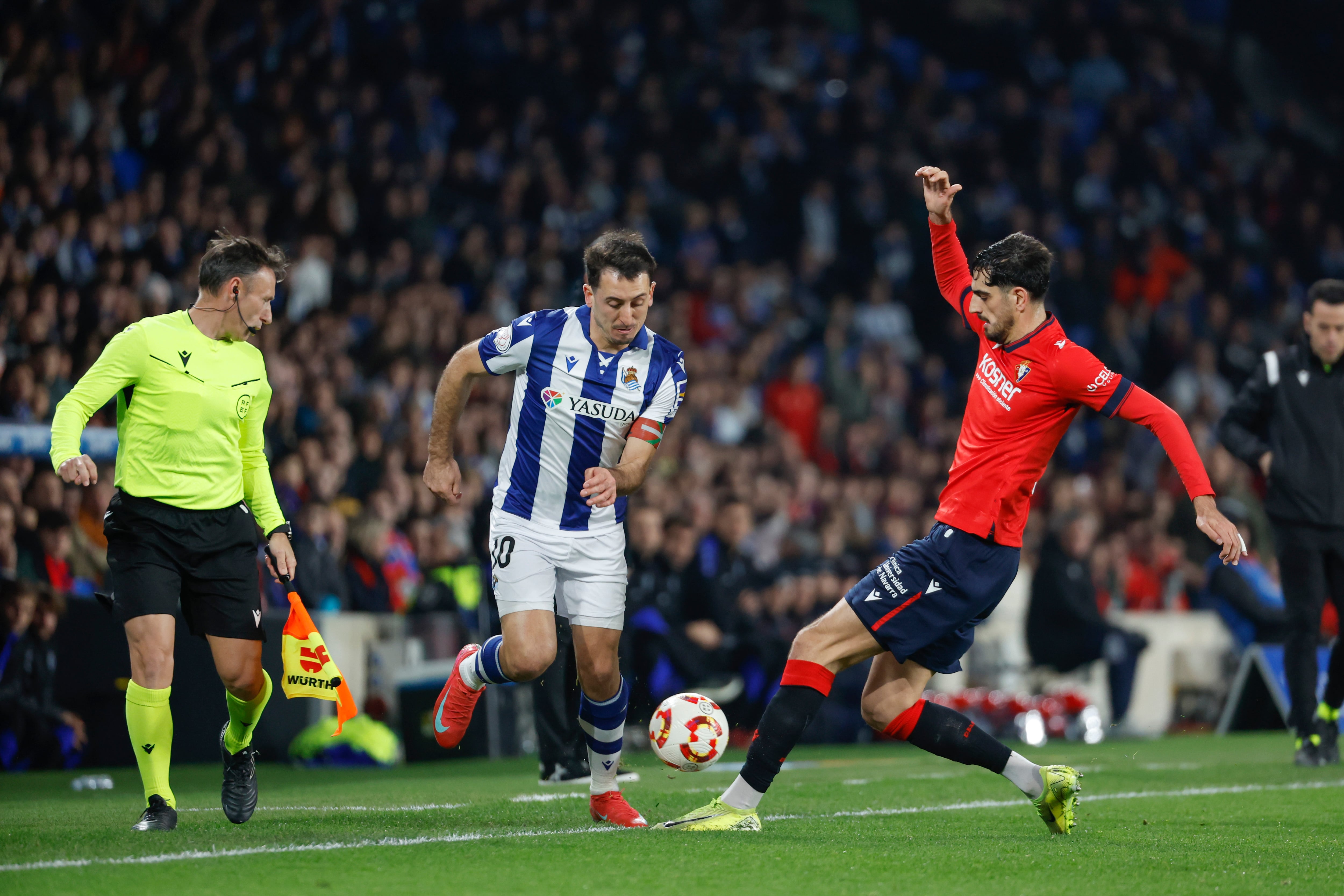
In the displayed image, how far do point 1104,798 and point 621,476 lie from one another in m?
3.22

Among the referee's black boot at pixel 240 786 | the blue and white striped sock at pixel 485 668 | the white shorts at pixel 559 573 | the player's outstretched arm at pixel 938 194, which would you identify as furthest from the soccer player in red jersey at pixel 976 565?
the referee's black boot at pixel 240 786

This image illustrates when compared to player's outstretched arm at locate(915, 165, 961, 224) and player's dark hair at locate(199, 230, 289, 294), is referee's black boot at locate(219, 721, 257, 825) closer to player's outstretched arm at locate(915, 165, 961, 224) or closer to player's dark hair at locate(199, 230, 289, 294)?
player's dark hair at locate(199, 230, 289, 294)

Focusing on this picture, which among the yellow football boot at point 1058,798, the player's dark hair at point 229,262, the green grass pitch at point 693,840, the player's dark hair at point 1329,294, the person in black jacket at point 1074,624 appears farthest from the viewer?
the person in black jacket at point 1074,624

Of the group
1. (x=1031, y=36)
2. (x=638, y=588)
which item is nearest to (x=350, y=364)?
(x=638, y=588)

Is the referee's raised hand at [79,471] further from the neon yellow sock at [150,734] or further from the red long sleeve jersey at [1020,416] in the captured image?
the red long sleeve jersey at [1020,416]

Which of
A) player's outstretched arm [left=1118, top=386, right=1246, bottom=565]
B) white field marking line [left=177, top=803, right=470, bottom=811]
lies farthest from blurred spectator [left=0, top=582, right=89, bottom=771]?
player's outstretched arm [left=1118, top=386, right=1246, bottom=565]

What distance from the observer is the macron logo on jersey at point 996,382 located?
19.0ft

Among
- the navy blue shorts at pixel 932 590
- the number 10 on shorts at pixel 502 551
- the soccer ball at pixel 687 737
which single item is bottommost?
the soccer ball at pixel 687 737

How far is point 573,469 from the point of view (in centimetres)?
619

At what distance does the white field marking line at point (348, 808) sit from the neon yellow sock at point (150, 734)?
3.25ft

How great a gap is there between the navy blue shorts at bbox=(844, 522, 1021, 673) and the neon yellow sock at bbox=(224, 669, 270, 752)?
231 cm

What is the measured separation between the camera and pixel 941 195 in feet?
20.2

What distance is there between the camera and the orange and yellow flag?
20.3 feet

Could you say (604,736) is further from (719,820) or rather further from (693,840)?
(693,840)
